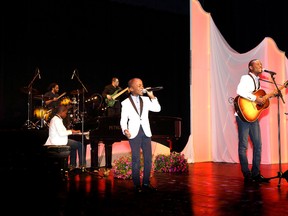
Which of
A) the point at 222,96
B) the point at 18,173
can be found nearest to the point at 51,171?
the point at 18,173

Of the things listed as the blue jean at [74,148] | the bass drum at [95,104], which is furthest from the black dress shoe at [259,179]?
the bass drum at [95,104]

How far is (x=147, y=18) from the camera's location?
1203 centimetres

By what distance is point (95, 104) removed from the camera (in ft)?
27.6

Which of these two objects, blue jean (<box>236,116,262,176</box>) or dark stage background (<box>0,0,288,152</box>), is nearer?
blue jean (<box>236,116,262,176</box>)

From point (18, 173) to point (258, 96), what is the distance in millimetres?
4999

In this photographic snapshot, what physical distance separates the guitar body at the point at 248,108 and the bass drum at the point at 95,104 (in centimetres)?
336

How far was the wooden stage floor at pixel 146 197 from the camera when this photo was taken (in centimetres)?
387

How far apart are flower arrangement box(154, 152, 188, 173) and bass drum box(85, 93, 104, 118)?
64.3 inches

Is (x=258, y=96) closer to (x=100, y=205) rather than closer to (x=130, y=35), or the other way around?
(x=100, y=205)

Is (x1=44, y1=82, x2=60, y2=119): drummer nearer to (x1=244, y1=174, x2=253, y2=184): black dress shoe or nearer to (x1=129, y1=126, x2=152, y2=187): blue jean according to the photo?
(x1=129, y1=126, x2=152, y2=187): blue jean

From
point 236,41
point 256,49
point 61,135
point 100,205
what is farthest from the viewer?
point 236,41

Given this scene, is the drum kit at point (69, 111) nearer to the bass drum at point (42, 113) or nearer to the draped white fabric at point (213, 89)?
the bass drum at point (42, 113)

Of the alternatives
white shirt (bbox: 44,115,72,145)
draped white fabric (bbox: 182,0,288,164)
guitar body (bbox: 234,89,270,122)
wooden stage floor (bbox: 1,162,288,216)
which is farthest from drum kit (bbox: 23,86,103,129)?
guitar body (bbox: 234,89,270,122)

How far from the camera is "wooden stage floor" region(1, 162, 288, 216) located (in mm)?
3867
